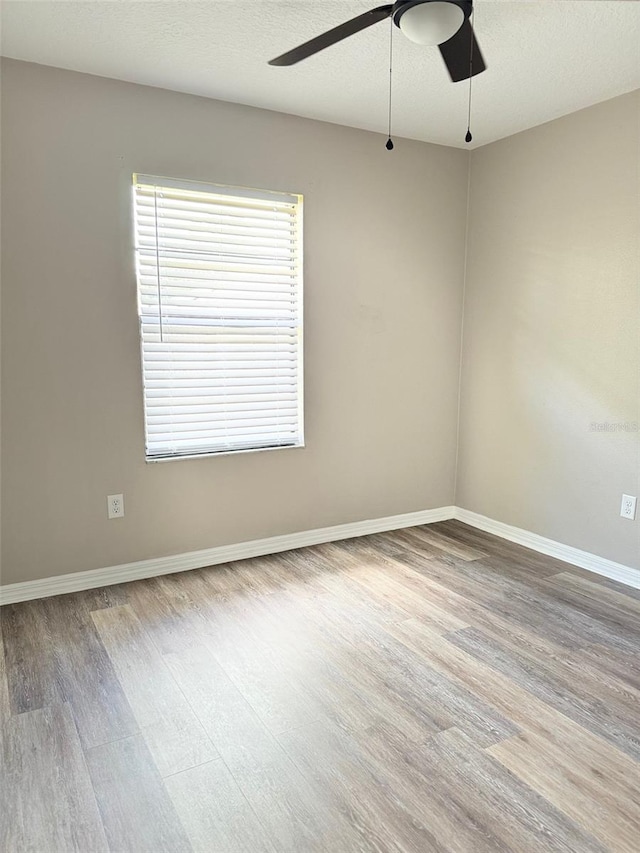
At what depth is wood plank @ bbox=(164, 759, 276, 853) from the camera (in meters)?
1.47

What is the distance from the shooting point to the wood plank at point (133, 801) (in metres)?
1.48

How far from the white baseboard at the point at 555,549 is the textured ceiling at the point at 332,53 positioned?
2450 millimetres

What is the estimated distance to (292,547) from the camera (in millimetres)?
3535

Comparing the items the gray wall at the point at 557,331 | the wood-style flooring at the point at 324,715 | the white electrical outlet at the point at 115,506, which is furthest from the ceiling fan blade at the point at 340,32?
the wood-style flooring at the point at 324,715

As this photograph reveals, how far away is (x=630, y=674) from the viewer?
7.34 feet

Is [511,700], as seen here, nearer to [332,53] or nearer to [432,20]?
[432,20]

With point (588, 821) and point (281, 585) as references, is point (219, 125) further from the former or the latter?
point (588, 821)

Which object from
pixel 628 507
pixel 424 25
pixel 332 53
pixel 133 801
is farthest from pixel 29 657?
pixel 628 507

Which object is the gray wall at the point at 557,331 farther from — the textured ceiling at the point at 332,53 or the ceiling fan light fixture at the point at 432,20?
the ceiling fan light fixture at the point at 432,20

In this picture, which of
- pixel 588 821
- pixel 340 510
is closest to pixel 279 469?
pixel 340 510

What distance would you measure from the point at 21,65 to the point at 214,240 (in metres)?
1.12

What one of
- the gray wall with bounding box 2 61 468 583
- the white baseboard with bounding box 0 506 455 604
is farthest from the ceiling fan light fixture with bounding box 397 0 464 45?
the white baseboard with bounding box 0 506 455 604

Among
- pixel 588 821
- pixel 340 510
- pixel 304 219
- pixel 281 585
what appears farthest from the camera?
pixel 340 510

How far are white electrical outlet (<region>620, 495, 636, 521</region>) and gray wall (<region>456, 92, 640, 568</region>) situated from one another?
0.10 feet
